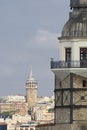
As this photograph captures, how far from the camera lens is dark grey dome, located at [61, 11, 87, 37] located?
30703mm

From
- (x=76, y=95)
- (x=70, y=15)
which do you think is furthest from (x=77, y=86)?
(x=70, y=15)

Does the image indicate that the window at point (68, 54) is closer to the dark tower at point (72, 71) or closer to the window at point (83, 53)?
the dark tower at point (72, 71)

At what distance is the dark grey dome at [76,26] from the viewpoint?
30703 mm

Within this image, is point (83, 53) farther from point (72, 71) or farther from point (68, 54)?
point (72, 71)

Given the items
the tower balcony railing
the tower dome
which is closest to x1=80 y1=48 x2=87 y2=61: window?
the tower balcony railing

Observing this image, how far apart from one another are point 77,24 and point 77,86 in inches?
73.9

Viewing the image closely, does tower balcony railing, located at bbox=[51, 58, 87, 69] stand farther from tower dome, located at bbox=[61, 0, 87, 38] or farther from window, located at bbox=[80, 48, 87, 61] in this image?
tower dome, located at bbox=[61, 0, 87, 38]

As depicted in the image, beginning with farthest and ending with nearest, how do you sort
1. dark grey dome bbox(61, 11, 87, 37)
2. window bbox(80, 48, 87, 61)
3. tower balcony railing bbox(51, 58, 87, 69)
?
window bbox(80, 48, 87, 61)
dark grey dome bbox(61, 11, 87, 37)
tower balcony railing bbox(51, 58, 87, 69)

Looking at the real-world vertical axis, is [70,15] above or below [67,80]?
above

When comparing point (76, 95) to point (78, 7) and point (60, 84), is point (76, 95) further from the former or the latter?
point (78, 7)

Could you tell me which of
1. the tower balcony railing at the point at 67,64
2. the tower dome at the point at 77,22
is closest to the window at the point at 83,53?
the tower balcony railing at the point at 67,64

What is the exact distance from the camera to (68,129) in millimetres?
30250

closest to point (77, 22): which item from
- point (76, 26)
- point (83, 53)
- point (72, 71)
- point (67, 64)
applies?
point (76, 26)

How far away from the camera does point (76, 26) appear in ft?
101
